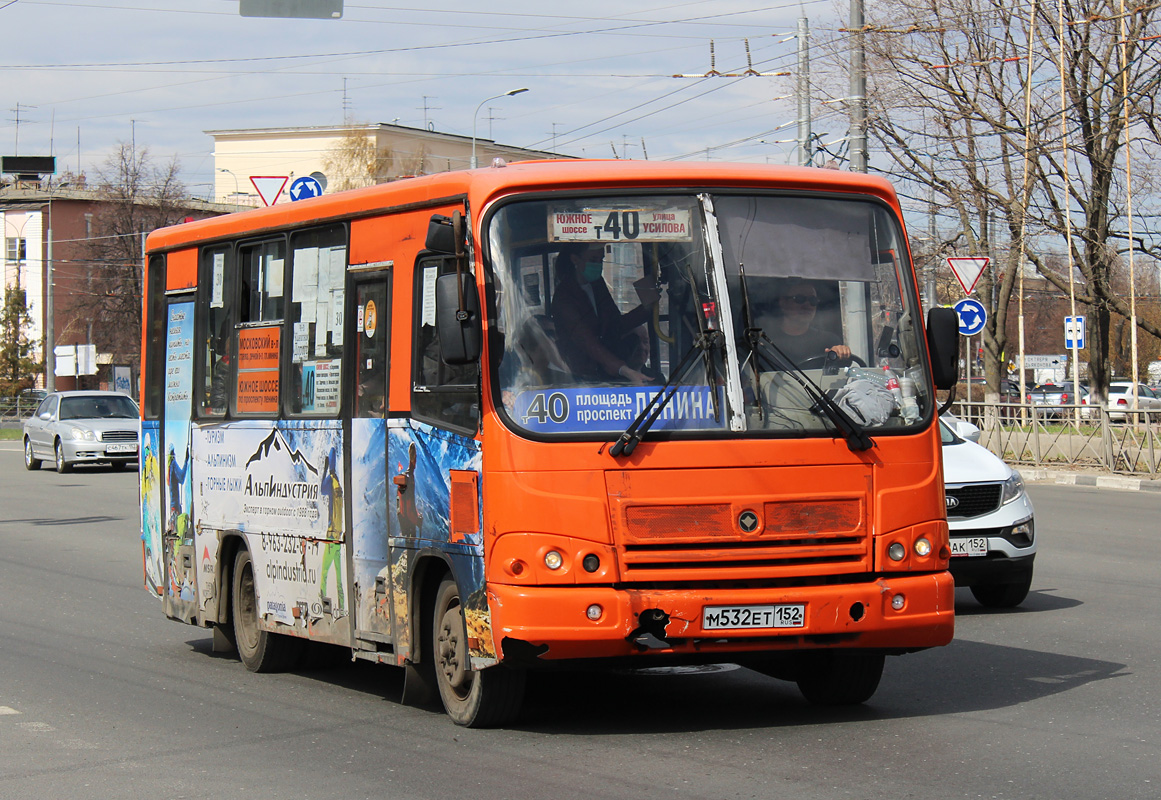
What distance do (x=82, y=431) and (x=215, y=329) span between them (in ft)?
78.5

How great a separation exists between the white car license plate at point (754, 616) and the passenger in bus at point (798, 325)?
116cm

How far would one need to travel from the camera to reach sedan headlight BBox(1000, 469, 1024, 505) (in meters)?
11.9

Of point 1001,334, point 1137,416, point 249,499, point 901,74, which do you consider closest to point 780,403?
point 249,499

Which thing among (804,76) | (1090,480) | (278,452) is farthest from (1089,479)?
(278,452)

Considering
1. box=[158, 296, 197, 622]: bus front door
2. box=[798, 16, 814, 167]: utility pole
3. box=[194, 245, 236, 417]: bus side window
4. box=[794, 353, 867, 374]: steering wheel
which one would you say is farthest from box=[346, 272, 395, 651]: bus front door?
box=[798, 16, 814, 167]: utility pole

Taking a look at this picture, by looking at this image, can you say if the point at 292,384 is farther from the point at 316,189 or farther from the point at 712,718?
the point at 316,189

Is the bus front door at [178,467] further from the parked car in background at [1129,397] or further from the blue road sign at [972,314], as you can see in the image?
the parked car in background at [1129,397]

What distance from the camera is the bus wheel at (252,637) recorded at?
9812 mm

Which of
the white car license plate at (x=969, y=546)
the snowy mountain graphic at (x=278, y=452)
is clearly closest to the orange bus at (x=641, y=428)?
the snowy mountain graphic at (x=278, y=452)

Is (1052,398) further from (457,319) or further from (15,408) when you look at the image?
(457,319)

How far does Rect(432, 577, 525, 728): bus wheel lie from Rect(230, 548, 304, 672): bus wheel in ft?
7.55

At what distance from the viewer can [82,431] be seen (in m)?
32.9

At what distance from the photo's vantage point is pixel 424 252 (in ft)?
25.8

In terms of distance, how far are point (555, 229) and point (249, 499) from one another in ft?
11.2
